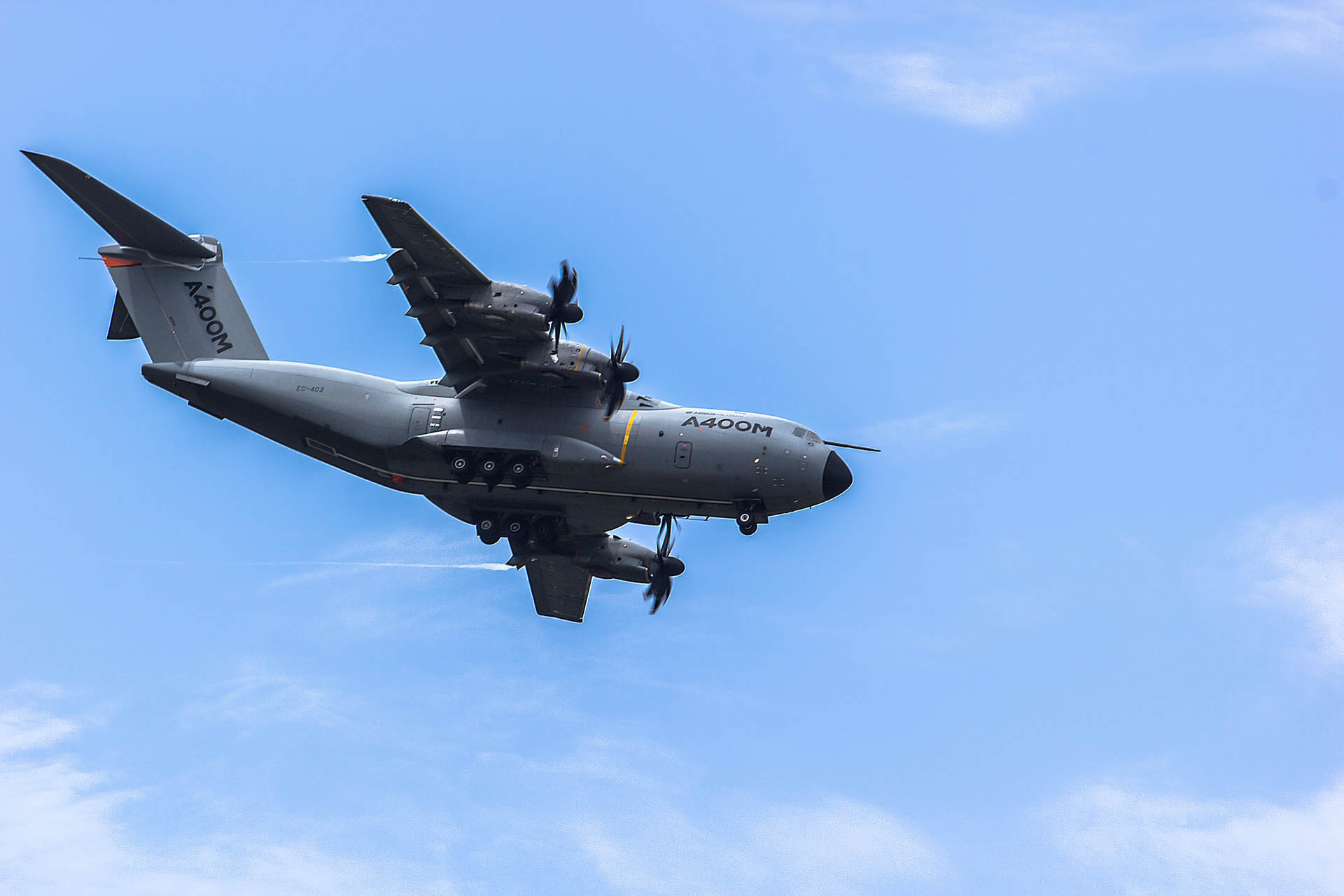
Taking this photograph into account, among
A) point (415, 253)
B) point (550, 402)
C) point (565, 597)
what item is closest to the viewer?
point (415, 253)

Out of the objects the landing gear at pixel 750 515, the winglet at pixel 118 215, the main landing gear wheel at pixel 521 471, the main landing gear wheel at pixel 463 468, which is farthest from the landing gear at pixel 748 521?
the winglet at pixel 118 215

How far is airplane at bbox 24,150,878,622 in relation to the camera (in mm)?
32562

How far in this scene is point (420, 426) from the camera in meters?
34.3

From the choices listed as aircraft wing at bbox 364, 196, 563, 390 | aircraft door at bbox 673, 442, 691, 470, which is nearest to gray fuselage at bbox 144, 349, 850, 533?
aircraft door at bbox 673, 442, 691, 470

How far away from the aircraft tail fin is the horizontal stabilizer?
0.06 feet

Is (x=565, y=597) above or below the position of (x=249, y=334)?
below

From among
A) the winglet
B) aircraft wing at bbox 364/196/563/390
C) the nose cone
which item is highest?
the winglet

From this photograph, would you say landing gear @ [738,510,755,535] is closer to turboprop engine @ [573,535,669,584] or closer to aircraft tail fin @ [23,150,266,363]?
turboprop engine @ [573,535,669,584]

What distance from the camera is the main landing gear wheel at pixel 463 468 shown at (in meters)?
33.8

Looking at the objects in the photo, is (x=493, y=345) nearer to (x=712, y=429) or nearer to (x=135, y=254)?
(x=712, y=429)

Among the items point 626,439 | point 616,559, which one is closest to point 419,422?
point 626,439

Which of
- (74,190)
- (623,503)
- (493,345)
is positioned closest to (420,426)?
(493,345)

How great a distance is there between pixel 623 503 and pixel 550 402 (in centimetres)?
281

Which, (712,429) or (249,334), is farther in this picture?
(249,334)
